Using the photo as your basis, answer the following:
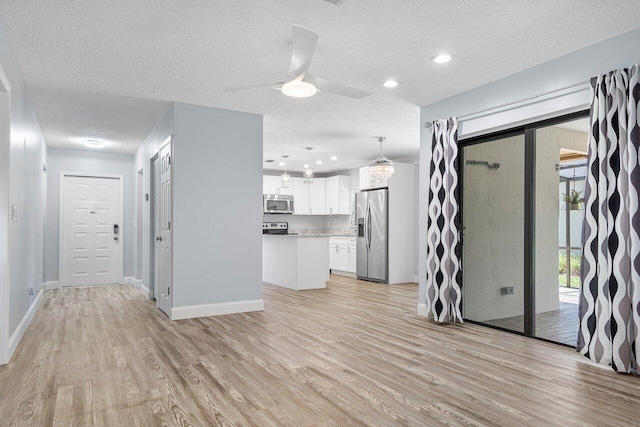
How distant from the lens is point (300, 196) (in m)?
10.1

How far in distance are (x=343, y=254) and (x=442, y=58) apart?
588 cm

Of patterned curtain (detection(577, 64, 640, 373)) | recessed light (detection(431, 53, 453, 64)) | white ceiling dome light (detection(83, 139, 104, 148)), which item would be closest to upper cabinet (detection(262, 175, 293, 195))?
white ceiling dome light (detection(83, 139, 104, 148))

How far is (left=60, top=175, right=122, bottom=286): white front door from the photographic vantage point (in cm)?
747

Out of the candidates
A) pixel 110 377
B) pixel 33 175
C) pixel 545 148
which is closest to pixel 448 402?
pixel 110 377

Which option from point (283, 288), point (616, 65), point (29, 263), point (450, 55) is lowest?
point (283, 288)

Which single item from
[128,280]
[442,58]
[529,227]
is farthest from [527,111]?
[128,280]

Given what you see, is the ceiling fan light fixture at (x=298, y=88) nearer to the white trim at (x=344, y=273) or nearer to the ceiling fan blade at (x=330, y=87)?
the ceiling fan blade at (x=330, y=87)

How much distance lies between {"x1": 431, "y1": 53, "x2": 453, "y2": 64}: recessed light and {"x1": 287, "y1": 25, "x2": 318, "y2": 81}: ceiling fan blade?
52.8 inches

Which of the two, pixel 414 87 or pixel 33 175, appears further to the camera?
pixel 33 175

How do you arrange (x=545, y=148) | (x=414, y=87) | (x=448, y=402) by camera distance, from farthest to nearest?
(x=414, y=87), (x=545, y=148), (x=448, y=402)

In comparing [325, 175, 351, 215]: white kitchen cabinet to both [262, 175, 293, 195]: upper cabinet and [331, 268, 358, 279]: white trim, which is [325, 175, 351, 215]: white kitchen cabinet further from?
[331, 268, 358, 279]: white trim

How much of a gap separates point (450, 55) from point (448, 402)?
8.81ft

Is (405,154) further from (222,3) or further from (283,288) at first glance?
(222,3)

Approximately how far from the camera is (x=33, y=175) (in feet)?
16.1
